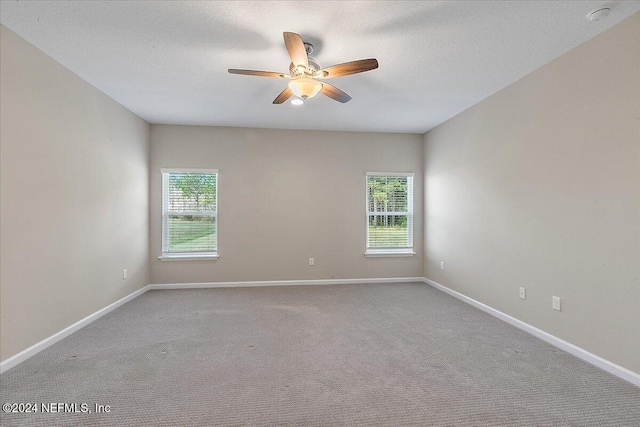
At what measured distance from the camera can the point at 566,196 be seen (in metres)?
2.42

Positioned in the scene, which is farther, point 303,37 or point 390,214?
point 390,214

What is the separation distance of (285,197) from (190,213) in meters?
1.57

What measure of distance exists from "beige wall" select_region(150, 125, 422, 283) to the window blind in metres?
0.13

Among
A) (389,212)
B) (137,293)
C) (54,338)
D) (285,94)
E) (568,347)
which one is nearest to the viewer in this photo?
(568,347)

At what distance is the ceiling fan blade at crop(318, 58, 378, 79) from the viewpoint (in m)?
1.97

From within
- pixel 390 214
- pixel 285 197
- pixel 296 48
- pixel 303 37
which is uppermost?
pixel 303 37

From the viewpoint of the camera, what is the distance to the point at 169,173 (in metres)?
4.44

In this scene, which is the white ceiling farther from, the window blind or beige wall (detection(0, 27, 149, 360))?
the window blind

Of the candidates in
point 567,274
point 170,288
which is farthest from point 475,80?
point 170,288

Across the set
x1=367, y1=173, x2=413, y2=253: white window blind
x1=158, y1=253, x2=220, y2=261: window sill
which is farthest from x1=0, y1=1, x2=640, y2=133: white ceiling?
x1=158, y1=253, x2=220, y2=261: window sill

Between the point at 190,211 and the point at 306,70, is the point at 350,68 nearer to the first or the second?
the point at 306,70

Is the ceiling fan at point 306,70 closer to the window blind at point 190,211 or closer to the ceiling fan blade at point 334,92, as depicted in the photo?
the ceiling fan blade at point 334,92

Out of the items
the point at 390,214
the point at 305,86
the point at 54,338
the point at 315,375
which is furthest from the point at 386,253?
the point at 54,338

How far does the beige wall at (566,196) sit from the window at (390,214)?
1.24 meters
